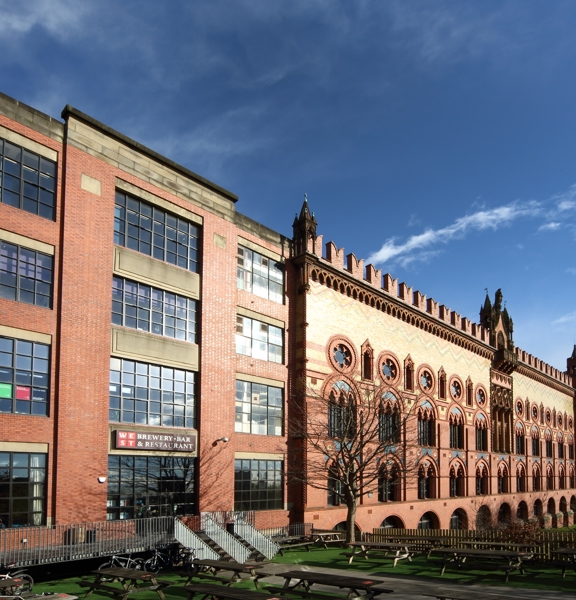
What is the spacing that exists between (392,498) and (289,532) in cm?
1010

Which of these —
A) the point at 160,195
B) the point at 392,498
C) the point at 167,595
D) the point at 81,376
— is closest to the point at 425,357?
the point at 392,498

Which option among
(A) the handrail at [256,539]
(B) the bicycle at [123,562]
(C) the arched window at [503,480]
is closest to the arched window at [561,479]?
(C) the arched window at [503,480]

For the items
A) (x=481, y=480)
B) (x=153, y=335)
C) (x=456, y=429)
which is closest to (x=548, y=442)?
(x=481, y=480)

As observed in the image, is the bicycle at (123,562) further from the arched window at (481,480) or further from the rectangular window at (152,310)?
the arched window at (481,480)

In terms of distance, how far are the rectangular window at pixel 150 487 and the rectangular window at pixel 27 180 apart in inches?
373

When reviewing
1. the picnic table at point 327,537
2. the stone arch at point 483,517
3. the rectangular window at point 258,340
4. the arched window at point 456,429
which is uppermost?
the rectangular window at point 258,340

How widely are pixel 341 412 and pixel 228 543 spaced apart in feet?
34.3

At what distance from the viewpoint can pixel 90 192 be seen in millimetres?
25078

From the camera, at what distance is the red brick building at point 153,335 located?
22484mm

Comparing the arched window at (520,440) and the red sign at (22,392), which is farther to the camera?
the arched window at (520,440)

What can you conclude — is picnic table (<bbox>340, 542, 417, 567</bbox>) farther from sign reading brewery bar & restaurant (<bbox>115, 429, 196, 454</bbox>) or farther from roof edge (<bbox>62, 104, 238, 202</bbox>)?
roof edge (<bbox>62, 104, 238, 202</bbox>)

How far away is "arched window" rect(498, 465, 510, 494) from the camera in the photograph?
53938 millimetres

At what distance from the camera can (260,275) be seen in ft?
107

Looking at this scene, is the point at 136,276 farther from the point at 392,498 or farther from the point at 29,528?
the point at 392,498
